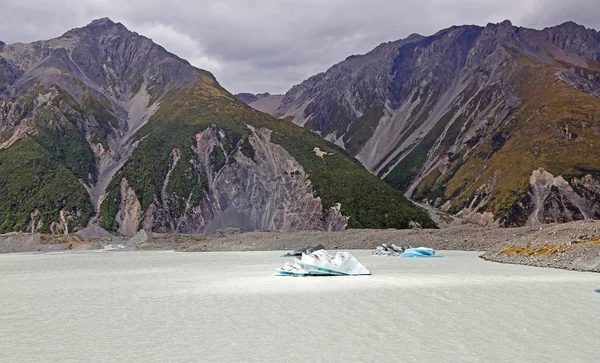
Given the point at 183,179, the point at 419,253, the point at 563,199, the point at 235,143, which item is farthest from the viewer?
the point at 235,143

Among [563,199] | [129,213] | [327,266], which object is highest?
[563,199]

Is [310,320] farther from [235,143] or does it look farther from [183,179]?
[235,143]

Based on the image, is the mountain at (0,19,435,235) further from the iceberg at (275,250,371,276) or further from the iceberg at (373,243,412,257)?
the iceberg at (275,250,371,276)

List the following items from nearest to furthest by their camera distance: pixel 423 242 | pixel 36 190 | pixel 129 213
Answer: pixel 423 242
pixel 129 213
pixel 36 190

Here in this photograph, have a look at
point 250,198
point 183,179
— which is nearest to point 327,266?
point 250,198

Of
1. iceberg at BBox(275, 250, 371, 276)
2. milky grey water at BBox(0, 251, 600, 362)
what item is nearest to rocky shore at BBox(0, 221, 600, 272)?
milky grey water at BBox(0, 251, 600, 362)

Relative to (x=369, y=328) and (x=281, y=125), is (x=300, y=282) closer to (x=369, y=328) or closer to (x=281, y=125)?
A: (x=369, y=328)

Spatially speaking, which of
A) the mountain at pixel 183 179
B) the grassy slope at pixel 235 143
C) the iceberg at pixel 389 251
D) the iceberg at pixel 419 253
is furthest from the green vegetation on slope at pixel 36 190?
the iceberg at pixel 419 253
